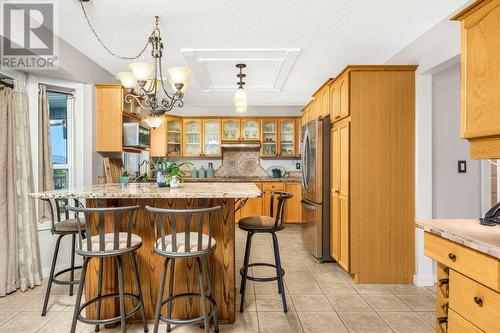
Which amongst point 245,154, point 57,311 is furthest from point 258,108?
point 57,311

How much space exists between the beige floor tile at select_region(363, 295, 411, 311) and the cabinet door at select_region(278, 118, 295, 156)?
13.0ft

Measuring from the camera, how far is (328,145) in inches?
149

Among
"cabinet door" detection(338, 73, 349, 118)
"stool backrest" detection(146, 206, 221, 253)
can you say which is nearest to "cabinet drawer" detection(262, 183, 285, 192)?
"cabinet door" detection(338, 73, 349, 118)

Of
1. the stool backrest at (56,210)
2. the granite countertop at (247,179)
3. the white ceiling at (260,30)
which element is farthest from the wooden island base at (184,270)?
the granite countertop at (247,179)

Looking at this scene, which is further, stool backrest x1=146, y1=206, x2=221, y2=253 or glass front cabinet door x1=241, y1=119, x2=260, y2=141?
glass front cabinet door x1=241, y1=119, x2=260, y2=141

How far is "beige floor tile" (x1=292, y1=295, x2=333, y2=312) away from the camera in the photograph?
2.63 metres

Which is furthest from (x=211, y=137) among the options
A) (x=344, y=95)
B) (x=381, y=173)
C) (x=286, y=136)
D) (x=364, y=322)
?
(x=364, y=322)

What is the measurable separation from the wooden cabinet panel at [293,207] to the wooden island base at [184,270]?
3.77 metres

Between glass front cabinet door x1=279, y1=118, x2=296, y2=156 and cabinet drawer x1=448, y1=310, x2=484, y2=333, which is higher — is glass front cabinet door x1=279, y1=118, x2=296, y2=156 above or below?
above

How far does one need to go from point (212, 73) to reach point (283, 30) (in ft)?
5.23

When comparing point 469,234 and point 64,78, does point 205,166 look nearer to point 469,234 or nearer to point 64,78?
point 64,78

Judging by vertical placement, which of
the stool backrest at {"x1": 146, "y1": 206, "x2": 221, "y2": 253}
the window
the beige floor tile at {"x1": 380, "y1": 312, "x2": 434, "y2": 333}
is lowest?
the beige floor tile at {"x1": 380, "y1": 312, "x2": 434, "y2": 333}

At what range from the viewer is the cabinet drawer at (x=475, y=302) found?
55.6 inches

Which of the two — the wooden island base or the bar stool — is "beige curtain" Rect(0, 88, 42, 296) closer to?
the wooden island base
